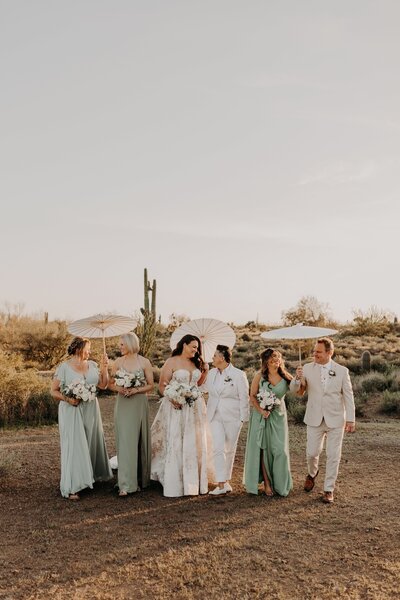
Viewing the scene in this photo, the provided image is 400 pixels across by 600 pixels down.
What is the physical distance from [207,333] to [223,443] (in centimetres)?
164

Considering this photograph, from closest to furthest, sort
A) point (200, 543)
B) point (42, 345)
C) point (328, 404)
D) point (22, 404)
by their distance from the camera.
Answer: point (200, 543)
point (328, 404)
point (22, 404)
point (42, 345)

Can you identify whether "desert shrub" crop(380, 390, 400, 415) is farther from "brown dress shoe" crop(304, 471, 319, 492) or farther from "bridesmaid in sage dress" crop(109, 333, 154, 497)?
"bridesmaid in sage dress" crop(109, 333, 154, 497)

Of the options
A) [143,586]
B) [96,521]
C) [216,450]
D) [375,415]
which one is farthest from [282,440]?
[375,415]

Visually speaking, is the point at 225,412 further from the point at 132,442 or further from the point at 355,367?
the point at 355,367

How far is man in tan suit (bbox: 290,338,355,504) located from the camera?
851 cm

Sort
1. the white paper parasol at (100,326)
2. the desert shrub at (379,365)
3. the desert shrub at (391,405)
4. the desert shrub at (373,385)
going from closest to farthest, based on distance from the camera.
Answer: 1. the white paper parasol at (100,326)
2. the desert shrub at (391,405)
3. the desert shrub at (373,385)
4. the desert shrub at (379,365)

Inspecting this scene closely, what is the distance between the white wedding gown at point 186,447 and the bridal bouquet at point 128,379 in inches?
18.9

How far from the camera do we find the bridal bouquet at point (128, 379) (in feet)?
28.9

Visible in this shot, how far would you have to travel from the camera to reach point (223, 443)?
8.91 m

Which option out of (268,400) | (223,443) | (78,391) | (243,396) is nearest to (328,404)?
(268,400)

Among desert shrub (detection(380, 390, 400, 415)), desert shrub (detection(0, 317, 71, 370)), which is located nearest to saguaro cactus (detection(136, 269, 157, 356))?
desert shrub (detection(0, 317, 71, 370))

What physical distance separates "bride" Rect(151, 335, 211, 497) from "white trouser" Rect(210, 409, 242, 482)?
158mm

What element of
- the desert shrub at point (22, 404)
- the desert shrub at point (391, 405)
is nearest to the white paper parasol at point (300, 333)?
the desert shrub at point (391, 405)

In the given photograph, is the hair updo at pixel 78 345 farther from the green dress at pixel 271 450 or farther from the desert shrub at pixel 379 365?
the desert shrub at pixel 379 365
